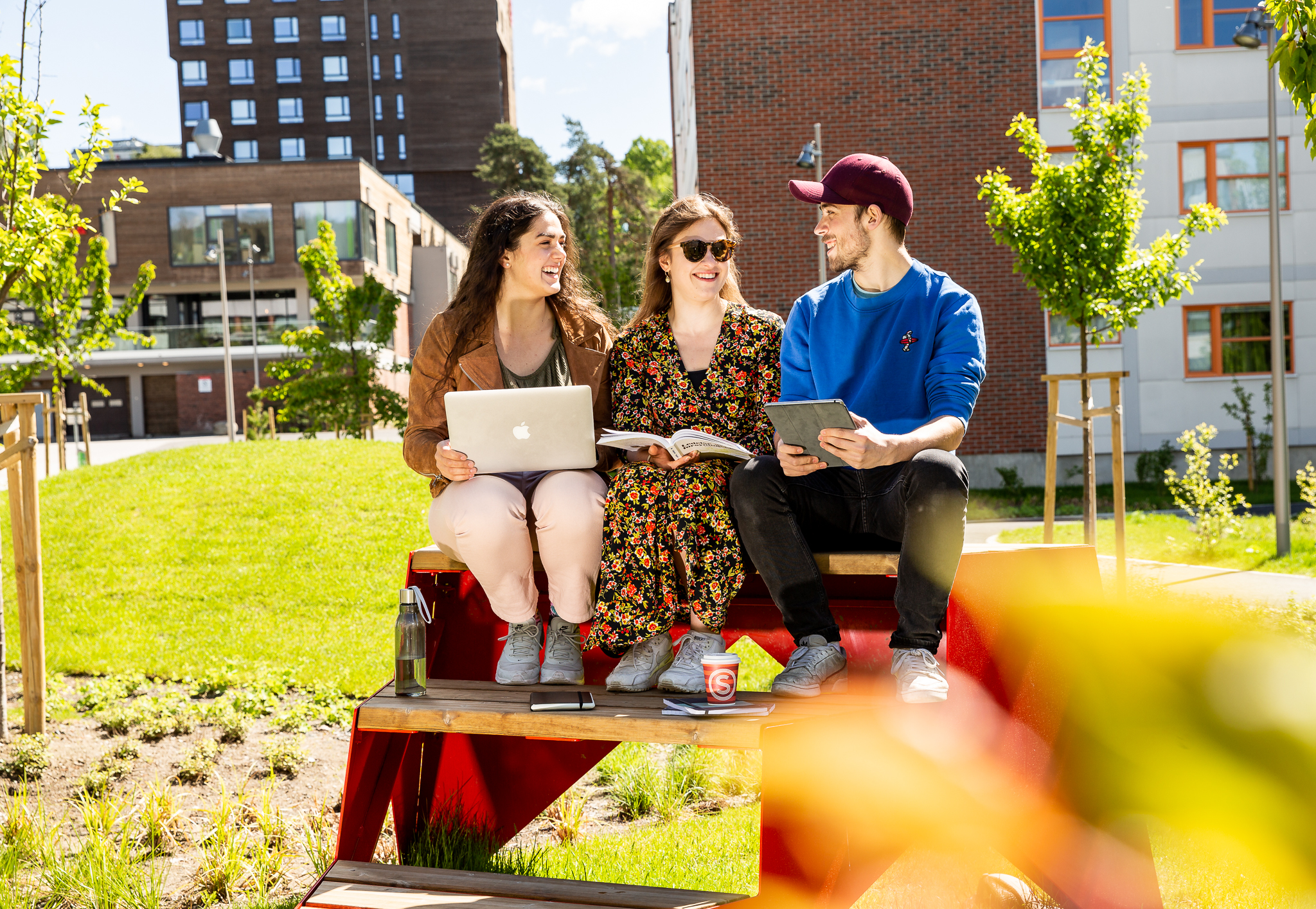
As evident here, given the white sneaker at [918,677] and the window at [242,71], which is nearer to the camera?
the white sneaker at [918,677]

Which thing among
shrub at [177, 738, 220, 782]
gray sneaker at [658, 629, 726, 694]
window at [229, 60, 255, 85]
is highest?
window at [229, 60, 255, 85]

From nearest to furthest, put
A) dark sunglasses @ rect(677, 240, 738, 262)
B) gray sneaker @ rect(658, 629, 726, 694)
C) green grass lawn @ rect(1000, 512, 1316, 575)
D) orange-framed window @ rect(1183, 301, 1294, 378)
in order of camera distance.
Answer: gray sneaker @ rect(658, 629, 726, 694) → dark sunglasses @ rect(677, 240, 738, 262) → green grass lawn @ rect(1000, 512, 1316, 575) → orange-framed window @ rect(1183, 301, 1294, 378)

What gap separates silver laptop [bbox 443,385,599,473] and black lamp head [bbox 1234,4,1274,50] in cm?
1133

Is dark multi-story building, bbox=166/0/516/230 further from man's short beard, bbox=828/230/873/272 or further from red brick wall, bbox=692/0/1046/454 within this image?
man's short beard, bbox=828/230/873/272

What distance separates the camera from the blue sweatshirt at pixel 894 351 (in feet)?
10.3

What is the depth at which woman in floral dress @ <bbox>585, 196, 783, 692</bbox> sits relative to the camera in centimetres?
305

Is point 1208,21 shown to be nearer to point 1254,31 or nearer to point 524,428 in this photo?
point 1254,31

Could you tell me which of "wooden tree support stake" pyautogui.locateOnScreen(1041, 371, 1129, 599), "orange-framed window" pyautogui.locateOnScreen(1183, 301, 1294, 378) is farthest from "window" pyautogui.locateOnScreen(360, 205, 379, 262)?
"wooden tree support stake" pyautogui.locateOnScreen(1041, 371, 1129, 599)

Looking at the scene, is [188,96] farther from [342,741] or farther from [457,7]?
[342,741]

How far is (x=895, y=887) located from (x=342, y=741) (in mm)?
2916

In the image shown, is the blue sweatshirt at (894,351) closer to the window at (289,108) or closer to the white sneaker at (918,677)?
the white sneaker at (918,677)

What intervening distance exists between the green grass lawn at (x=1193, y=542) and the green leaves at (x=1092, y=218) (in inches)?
101

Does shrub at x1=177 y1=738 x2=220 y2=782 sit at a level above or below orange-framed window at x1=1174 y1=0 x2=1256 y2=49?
below

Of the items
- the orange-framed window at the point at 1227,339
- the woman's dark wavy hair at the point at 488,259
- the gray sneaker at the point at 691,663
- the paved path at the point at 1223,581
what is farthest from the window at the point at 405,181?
the gray sneaker at the point at 691,663
